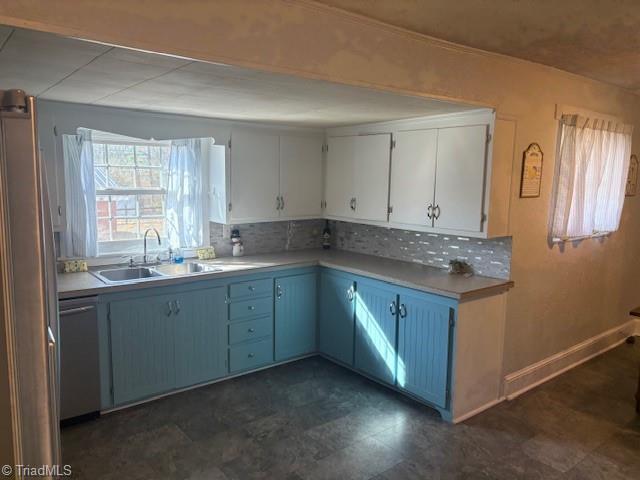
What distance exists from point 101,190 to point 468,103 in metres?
2.70

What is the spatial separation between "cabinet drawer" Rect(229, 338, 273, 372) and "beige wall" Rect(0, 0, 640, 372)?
72.7 inches

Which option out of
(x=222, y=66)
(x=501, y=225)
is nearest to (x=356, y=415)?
(x=501, y=225)

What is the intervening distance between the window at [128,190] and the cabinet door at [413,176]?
6.15 ft

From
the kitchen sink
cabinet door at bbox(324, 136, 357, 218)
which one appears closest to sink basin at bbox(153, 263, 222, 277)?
the kitchen sink

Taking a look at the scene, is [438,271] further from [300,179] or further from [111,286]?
[111,286]

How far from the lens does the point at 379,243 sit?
14.2 feet

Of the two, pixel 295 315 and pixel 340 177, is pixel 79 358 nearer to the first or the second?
pixel 295 315

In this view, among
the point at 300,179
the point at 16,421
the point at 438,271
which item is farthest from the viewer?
the point at 300,179

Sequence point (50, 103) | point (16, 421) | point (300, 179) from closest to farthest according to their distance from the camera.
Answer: point (16, 421) < point (50, 103) < point (300, 179)

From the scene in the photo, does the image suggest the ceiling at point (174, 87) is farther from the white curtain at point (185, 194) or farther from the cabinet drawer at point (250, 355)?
the cabinet drawer at point (250, 355)

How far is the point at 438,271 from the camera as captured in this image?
12.0 ft

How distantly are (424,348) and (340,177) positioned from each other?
175cm

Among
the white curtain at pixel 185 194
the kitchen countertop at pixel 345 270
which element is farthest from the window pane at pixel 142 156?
the kitchen countertop at pixel 345 270

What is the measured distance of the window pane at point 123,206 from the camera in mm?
3709
